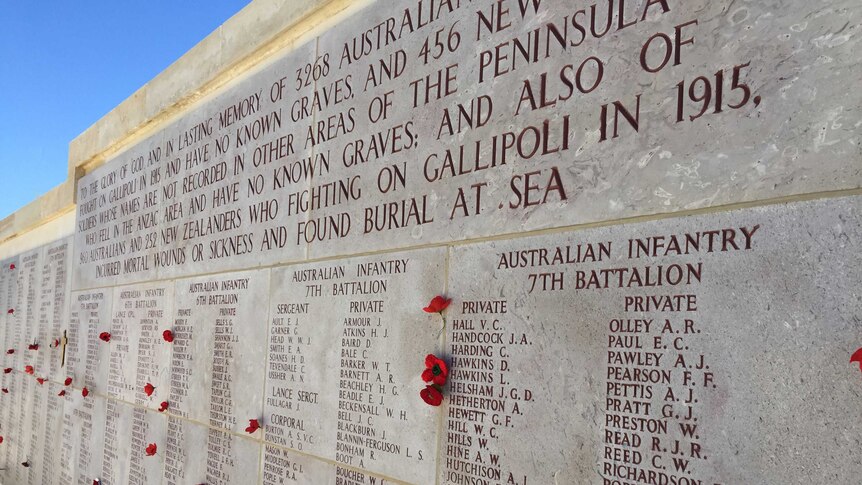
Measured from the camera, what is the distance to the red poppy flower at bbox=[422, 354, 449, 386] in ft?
11.1

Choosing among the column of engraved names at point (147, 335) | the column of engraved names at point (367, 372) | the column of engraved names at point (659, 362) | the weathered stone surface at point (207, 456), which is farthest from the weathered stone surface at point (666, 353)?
the column of engraved names at point (147, 335)

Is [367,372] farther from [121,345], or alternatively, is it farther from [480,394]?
[121,345]

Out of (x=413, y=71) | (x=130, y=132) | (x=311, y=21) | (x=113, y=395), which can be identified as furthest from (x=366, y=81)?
(x=113, y=395)

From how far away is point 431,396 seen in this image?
11.0ft

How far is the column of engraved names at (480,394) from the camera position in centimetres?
315

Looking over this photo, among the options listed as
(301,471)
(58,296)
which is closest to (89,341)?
(58,296)

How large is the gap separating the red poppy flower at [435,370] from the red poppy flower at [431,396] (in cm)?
5

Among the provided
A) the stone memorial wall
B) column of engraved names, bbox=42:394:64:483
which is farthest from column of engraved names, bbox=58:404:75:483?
the stone memorial wall

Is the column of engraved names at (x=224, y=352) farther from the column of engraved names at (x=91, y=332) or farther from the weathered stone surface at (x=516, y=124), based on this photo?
the column of engraved names at (x=91, y=332)

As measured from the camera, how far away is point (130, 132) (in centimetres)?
763

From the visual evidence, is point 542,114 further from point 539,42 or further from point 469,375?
point 469,375

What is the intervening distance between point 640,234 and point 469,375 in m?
1.15

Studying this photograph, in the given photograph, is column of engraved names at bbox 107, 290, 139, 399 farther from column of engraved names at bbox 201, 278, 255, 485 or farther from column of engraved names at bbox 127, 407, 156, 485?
column of engraved names at bbox 201, 278, 255, 485

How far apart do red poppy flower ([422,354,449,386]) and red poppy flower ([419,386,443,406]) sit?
0.05m
